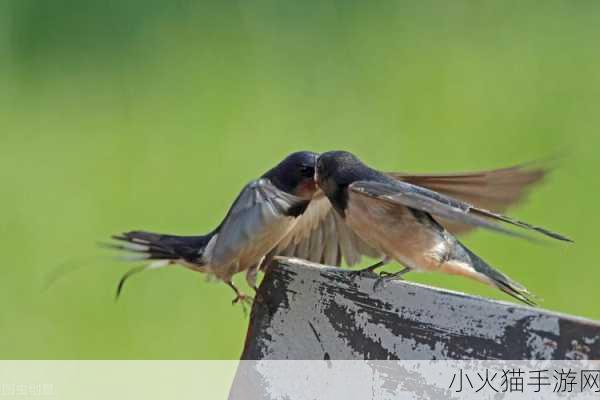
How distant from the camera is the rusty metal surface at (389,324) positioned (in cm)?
161

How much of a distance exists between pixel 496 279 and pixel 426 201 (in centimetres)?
48

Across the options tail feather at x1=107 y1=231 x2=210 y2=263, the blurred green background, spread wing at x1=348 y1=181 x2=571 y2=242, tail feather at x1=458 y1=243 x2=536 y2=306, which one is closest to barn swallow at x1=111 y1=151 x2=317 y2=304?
tail feather at x1=107 y1=231 x2=210 y2=263

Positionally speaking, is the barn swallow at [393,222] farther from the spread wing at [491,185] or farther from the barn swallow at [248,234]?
the spread wing at [491,185]

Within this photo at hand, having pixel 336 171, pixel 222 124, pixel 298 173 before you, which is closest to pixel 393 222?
pixel 336 171

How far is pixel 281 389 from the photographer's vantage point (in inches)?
73.0

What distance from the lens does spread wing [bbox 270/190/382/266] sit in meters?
2.79

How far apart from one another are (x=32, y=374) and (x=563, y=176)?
2.11m

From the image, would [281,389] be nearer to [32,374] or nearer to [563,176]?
[32,374]

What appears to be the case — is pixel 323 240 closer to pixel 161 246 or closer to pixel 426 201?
pixel 161 246

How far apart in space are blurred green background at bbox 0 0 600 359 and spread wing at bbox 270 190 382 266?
1137 mm

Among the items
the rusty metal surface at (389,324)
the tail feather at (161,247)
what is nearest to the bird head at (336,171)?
the tail feather at (161,247)

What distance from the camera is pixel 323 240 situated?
2.84m

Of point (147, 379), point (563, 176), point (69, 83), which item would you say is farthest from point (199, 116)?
point (147, 379)

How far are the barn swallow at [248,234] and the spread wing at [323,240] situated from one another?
0.31 feet
